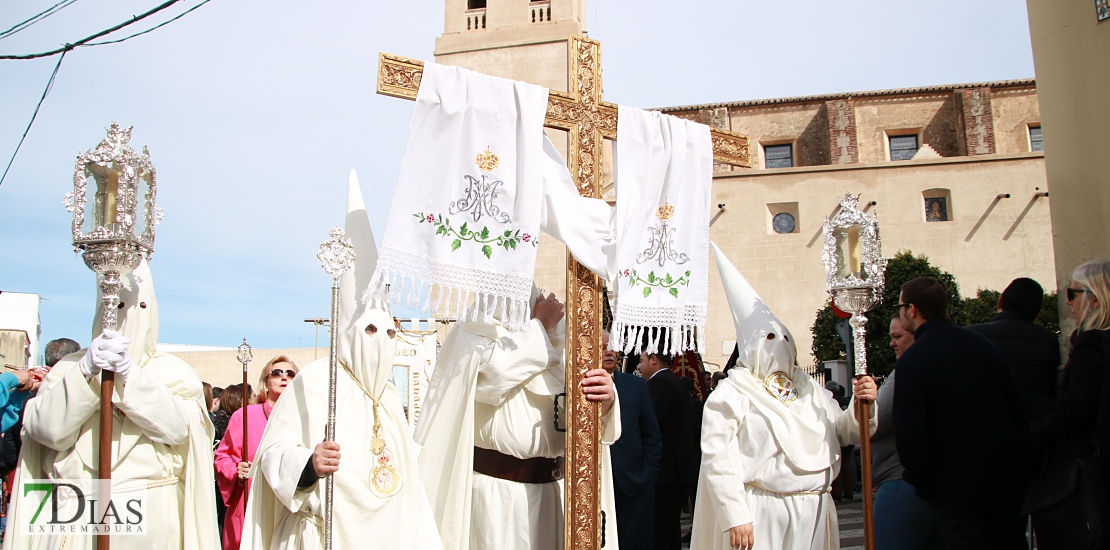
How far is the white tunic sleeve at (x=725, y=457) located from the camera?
4512 mm

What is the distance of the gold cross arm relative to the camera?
3.77m

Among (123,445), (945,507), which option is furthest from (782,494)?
(123,445)

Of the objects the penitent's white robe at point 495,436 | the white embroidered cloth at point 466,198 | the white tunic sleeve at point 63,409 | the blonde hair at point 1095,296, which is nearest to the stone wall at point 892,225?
the penitent's white robe at point 495,436

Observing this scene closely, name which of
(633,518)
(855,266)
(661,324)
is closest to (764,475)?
(661,324)

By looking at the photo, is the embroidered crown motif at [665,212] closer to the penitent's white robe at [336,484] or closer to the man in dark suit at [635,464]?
the man in dark suit at [635,464]

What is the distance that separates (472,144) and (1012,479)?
2888 mm

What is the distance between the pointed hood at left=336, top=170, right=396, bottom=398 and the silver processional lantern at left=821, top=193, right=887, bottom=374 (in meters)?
2.47

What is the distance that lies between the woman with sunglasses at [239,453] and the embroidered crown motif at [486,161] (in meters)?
2.52

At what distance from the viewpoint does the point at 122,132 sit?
3.75 metres

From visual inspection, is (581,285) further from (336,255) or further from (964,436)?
(964,436)

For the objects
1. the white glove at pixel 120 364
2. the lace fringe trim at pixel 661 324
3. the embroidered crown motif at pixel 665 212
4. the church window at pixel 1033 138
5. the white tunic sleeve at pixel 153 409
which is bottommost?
the white tunic sleeve at pixel 153 409

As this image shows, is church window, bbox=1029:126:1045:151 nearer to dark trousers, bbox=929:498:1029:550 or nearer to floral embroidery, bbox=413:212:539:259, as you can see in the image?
dark trousers, bbox=929:498:1029:550

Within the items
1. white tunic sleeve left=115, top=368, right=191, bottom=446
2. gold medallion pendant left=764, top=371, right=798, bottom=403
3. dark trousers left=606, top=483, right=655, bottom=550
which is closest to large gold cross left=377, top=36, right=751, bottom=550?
gold medallion pendant left=764, top=371, right=798, bottom=403

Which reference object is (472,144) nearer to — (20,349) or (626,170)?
(626,170)
